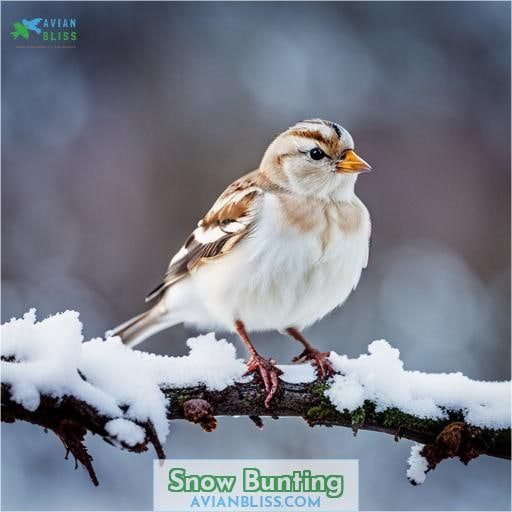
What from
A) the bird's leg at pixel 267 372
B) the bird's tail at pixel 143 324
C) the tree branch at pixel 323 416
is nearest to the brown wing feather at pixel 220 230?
the bird's tail at pixel 143 324

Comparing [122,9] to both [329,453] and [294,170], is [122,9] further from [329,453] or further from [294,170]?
[329,453]

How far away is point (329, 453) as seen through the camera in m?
3.84

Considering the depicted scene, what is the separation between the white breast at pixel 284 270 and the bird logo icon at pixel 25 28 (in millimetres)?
1449

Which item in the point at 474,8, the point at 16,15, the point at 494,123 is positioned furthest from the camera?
the point at 494,123

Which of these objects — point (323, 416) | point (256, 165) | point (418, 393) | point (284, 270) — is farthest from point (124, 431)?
point (256, 165)

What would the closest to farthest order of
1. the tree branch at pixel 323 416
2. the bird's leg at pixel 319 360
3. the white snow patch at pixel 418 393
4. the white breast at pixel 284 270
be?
1. the tree branch at pixel 323 416
2. the white snow patch at pixel 418 393
3. the bird's leg at pixel 319 360
4. the white breast at pixel 284 270

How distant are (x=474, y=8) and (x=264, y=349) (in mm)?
2588

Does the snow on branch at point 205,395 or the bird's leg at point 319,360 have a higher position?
the bird's leg at point 319,360

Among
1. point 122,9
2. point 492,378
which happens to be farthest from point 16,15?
point 492,378

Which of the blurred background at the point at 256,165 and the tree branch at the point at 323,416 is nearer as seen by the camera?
the tree branch at the point at 323,416

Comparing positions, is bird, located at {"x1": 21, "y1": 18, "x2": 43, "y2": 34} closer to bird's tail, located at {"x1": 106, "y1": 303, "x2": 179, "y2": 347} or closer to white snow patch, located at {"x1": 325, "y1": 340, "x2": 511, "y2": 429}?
bird's tail, located at {"x1": 106, "y1": 303, "x2": 179, "y2": 347}

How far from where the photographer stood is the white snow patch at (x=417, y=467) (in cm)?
271

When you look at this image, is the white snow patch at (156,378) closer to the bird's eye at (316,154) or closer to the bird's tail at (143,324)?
the bird's eye at (316,154)

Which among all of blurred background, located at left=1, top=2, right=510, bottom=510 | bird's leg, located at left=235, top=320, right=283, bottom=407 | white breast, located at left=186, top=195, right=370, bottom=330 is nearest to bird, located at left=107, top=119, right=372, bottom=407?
white breast, located at left=186, top=195, right=370, bottom=330
